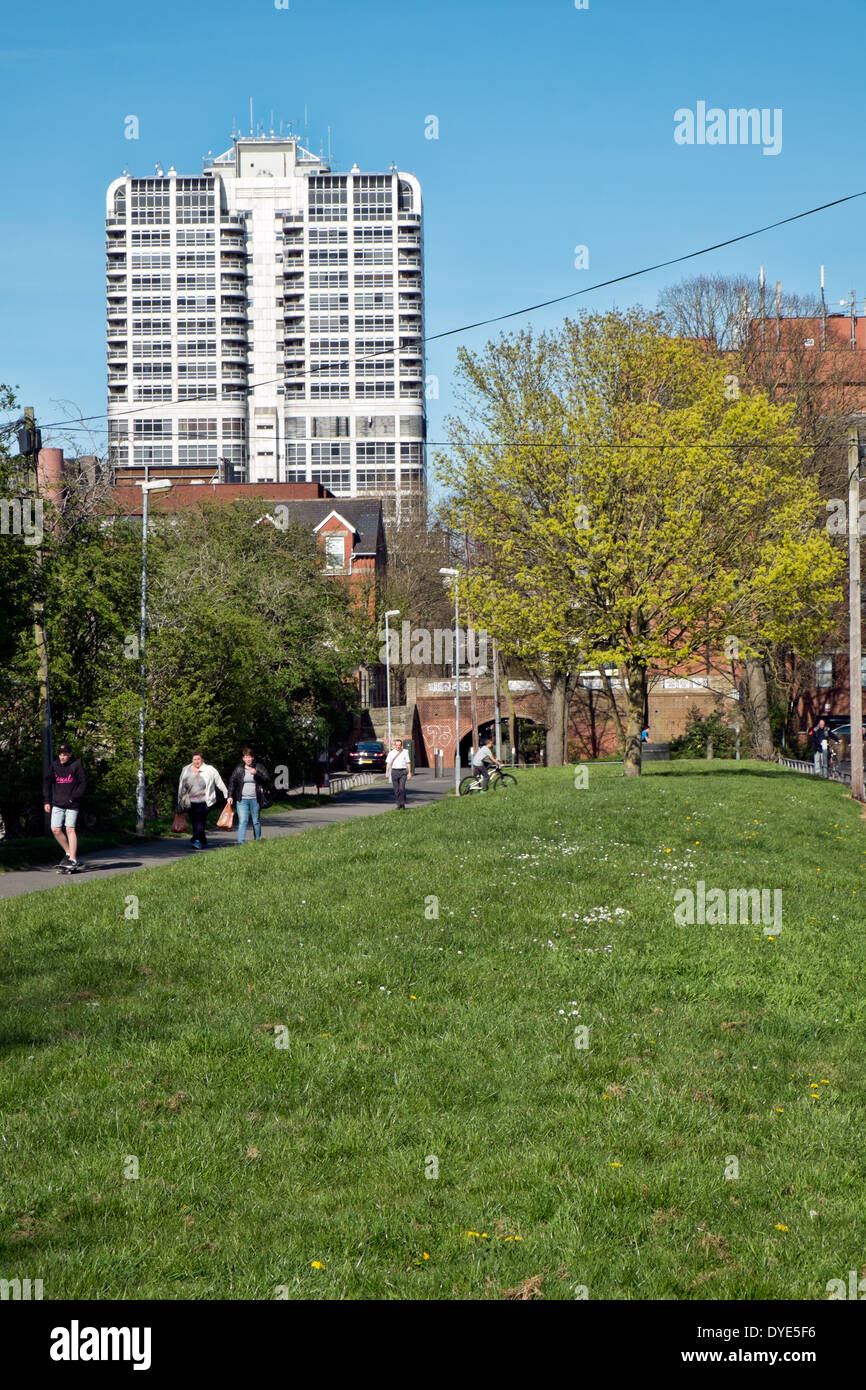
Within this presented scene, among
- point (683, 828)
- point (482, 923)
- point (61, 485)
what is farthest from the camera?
point (61, 485)

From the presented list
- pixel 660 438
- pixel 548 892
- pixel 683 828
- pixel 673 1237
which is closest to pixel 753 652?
Result: pixel 660 438

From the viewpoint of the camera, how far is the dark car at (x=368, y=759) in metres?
68.8

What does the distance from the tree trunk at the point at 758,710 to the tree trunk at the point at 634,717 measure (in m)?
13.3

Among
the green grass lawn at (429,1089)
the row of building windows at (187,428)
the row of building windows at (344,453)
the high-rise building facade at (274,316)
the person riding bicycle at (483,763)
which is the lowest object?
the person riding bicycle at (483,763)

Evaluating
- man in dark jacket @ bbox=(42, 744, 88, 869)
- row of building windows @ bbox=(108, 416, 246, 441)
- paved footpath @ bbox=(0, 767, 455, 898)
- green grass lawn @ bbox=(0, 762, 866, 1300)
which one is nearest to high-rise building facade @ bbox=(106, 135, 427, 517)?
row of building windows @ bbox=(108, 416, 246, 441)

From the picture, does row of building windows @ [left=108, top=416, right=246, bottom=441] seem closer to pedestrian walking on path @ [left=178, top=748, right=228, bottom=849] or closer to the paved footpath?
the paved footpath

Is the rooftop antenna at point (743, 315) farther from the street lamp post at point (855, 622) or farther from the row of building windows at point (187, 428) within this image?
the row of building windows at point (187, 428)

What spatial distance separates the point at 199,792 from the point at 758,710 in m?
27.5

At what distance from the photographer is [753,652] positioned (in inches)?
1273

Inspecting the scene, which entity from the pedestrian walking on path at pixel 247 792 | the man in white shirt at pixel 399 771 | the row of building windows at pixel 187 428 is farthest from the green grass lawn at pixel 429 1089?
the row of building windows at pixel 187 428

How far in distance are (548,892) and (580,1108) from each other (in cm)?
563

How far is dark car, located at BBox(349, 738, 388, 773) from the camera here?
6875 cm

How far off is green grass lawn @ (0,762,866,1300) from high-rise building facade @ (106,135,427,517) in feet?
409

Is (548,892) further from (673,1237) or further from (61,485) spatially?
(61,485)
